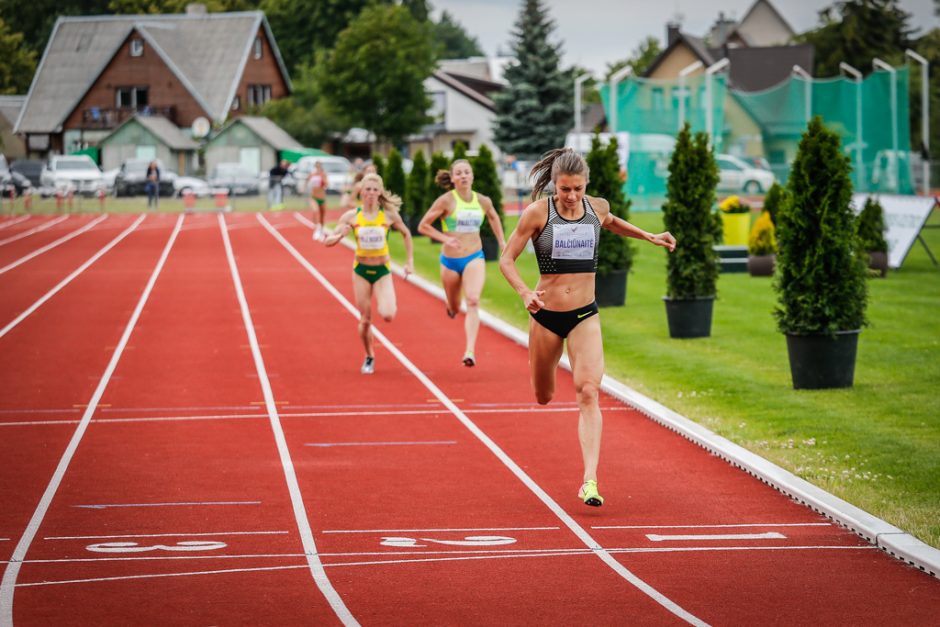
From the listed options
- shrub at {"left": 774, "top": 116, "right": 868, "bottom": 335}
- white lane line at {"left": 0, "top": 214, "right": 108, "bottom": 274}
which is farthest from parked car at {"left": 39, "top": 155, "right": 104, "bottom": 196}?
shrub at {"left": 774, "top": 116, "right": 868, "bottom": 335}

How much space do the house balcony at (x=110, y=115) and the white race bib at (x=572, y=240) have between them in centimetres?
7987

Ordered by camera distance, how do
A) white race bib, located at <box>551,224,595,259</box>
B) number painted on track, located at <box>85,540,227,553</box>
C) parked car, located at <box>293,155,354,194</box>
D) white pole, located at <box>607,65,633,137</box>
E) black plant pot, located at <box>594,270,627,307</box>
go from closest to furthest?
number painted on track, located at <box>85,540,227,553</box> → white race bib, located at <box>551,224,595,259</box> → black plant pot, located at <box>594,270,627,307</box> → white pole, located at <box>607,65,633,137</box> → parked car, located at <box>293,155,354,194</box>

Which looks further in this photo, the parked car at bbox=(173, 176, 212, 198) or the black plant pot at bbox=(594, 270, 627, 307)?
the parked car at bbox=(173, 176, 212, 198)

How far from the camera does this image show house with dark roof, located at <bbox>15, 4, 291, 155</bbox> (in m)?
86.6

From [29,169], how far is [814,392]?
6845 cm

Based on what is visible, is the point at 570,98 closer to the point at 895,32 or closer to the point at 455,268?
the point at 895,32

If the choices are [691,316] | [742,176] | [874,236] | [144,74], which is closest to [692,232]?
[691,316]

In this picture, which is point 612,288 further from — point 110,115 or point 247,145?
point 110,115

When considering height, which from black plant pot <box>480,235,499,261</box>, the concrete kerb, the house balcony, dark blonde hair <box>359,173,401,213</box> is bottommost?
the concrete kerb

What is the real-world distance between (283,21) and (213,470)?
316 ft

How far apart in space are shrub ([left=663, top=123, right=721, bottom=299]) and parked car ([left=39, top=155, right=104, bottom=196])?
4718 centimetres

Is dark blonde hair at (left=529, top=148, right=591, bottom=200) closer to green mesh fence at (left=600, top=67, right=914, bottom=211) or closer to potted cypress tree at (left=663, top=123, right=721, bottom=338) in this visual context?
potted cypress tree at (left=663, top=123, right=721, bottom=338)

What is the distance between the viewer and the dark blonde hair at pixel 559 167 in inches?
347

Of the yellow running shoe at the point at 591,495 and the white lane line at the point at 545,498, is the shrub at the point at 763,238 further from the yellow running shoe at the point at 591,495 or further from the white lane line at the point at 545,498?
the yellow running shoe at the point at 591,495
